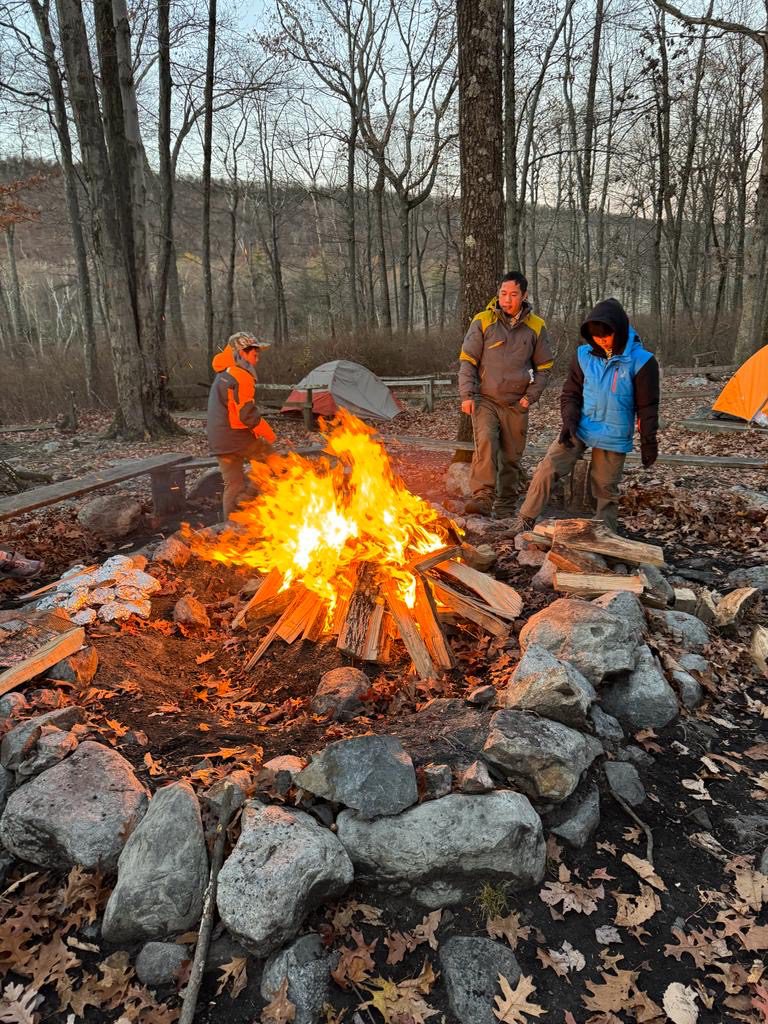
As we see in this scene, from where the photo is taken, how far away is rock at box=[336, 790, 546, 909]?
2.24 m

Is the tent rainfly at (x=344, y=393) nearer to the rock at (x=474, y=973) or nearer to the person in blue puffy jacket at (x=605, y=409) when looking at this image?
the person in blue puffy jacket at (x=605, y=409)

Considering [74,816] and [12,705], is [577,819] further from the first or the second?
[12,705]

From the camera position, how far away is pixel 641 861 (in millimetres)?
2359

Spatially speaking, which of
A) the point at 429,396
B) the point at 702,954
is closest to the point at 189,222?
the point at 429,396

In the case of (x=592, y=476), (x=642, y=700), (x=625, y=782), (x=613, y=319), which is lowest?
(x=625, y=782)

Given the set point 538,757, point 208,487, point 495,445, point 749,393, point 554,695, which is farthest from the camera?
point 749,393

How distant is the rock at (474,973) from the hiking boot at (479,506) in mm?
4177

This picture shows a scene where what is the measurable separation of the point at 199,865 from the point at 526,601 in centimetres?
262

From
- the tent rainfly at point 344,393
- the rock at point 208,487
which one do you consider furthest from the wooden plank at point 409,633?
the tent rainfly at point 344,393

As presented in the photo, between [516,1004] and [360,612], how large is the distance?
2.19 metres

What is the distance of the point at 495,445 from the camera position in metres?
5.91

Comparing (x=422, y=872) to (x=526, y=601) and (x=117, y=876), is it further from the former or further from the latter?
(x=526, y=601)

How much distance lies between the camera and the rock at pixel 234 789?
2.40 m

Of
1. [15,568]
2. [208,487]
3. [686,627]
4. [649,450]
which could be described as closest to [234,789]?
[686,627]
